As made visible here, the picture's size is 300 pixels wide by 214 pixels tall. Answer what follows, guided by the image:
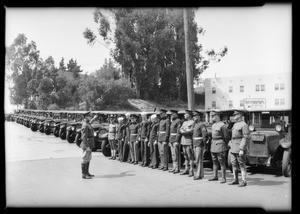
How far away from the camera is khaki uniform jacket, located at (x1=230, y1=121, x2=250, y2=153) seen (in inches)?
316

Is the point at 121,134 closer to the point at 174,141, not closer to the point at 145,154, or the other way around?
the point at 145,154

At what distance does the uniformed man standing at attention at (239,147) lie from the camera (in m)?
8.00

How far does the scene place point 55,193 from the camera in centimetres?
750

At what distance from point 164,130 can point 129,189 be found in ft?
9.88

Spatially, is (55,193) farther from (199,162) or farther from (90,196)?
(199,162)

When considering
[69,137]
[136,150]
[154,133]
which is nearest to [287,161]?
[154,133]

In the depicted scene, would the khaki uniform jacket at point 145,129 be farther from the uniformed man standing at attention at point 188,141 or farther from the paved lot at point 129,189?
the uniformed man standing at attention at point 188,141

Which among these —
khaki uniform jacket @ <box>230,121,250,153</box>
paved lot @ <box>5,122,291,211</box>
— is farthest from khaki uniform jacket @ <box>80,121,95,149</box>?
khaki uniform jacket @ <box>230,121,250,153</box>

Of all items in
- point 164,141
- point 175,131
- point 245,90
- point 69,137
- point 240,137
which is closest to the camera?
point 240,137

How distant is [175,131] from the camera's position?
10.1 meters

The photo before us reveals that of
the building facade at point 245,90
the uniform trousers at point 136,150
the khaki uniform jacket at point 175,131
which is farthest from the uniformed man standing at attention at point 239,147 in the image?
the building facade at point 245,90

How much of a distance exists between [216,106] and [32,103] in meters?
25.1

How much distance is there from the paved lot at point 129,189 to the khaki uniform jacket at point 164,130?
1.02 meters

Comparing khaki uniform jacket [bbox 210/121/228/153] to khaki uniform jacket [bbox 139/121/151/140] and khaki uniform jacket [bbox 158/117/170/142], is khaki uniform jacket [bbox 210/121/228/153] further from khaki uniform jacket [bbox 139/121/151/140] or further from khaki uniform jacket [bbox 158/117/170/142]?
khaki uniform jacket [bbox 139/121/151/140]
